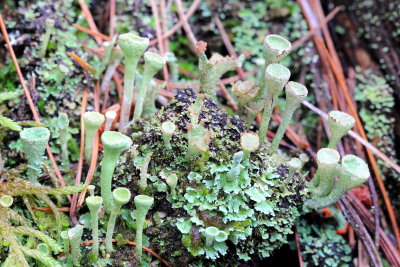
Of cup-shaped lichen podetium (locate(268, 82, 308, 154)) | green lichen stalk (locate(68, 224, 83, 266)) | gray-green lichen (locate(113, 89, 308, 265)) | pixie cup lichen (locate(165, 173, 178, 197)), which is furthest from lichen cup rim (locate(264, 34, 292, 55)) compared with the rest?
green lichen stalk (locate(68, 224, 83, 266))

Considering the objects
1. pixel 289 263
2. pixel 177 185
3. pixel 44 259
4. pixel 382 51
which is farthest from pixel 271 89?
pixel 382 51

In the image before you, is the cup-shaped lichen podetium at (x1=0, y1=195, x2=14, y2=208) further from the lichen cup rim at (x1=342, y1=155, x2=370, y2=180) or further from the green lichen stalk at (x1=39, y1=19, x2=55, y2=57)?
the lichen cup rim at (x1=342, y1=155, x2=370, y2=180)

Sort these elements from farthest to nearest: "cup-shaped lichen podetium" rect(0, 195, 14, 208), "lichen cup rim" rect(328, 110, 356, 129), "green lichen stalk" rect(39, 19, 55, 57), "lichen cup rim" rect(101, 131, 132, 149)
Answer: "green lichen stalk" rect(39, 19, 55, 57), "lichen cup rim" rect(328, 110, 356, 129), "cup-shaped lichen podetium" rect(0, 195, 14, 208), "lichen cup rim" rect(101, 131, 132, 149)

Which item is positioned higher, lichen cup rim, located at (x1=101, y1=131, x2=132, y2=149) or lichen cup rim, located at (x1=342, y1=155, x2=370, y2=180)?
lichen cup rim, located at (x1=342, y1=155, x2=370, y2=180)

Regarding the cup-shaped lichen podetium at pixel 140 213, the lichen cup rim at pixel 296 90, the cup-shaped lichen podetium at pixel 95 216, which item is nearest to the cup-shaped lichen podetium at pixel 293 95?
the lichen cup rim at pixel 296 90

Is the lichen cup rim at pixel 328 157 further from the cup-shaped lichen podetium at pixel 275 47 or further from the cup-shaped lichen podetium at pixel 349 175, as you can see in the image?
the cup-shaped lichen podetium at pixel 275 47

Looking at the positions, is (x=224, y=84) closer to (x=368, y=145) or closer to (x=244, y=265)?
(x=368, y=145)
